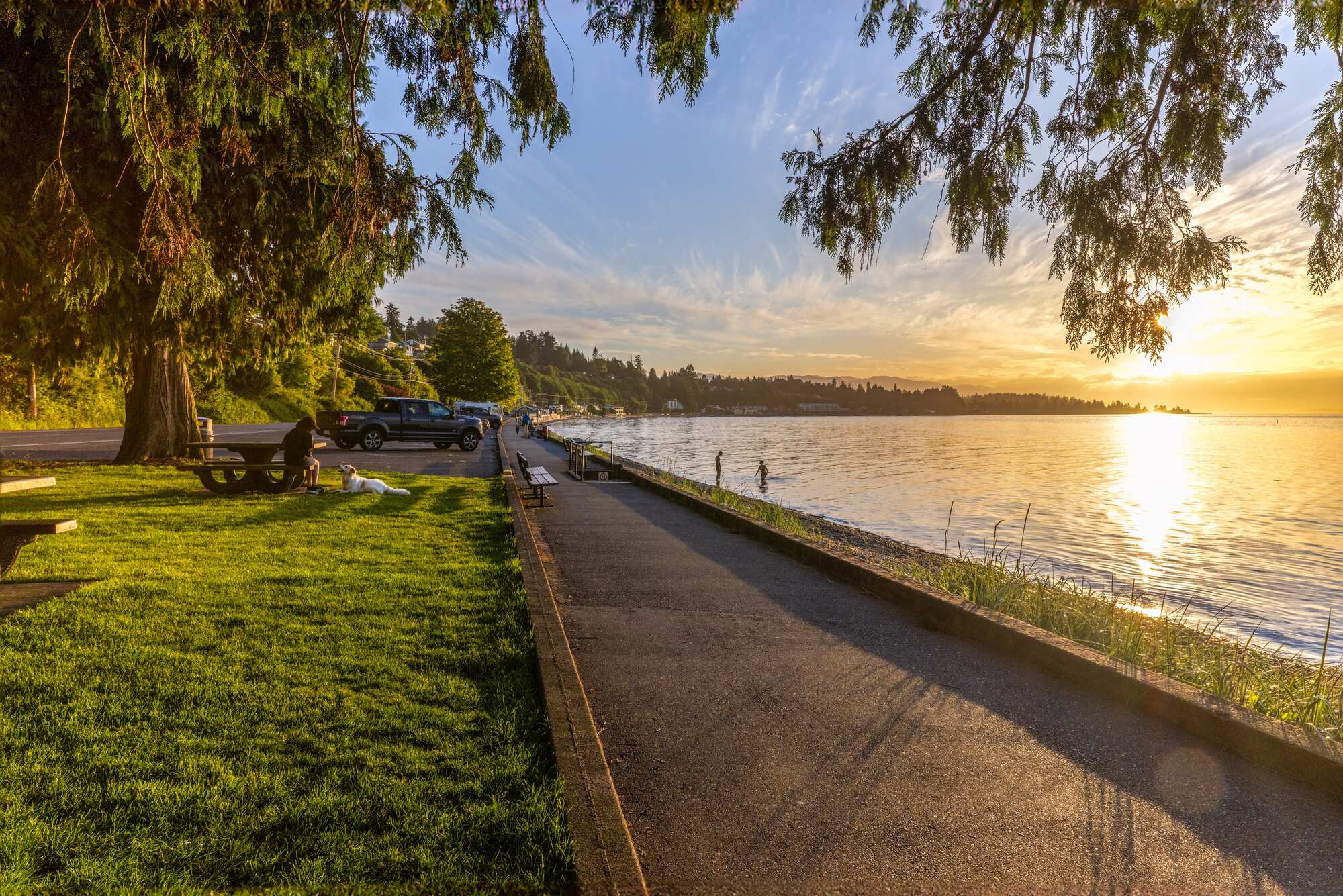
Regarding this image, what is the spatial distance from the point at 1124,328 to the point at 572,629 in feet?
16.3

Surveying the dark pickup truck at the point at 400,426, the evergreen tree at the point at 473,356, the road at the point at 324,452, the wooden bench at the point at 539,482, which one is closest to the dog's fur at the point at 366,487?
the wooden bench at the point at 539,482

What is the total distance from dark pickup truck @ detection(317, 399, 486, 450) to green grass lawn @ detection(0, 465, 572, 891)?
18.7 meters

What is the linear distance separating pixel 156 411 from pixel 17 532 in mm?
12918

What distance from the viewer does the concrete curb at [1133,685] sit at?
10.3 feet

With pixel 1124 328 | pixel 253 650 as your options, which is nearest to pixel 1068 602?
pixel 1124 328

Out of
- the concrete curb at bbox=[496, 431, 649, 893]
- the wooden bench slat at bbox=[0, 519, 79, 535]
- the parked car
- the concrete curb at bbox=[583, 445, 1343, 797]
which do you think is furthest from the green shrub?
the concrete curb at bbox=[583, 445, 1343, 797]

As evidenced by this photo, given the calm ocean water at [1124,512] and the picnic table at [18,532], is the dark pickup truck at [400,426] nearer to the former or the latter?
the calm ocean water at [1124,512]

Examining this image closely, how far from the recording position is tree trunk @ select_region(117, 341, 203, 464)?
1520 centimetres

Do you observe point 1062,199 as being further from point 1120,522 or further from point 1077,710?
point 1120,522

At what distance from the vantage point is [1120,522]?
18328mm

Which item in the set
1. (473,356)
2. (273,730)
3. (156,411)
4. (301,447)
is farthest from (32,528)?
(473,356)

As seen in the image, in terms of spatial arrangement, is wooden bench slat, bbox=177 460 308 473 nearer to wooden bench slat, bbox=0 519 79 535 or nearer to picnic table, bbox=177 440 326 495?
picnic table, bbox=177 440 326 495

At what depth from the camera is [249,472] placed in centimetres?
1110

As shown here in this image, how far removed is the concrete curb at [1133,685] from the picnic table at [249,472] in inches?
357
